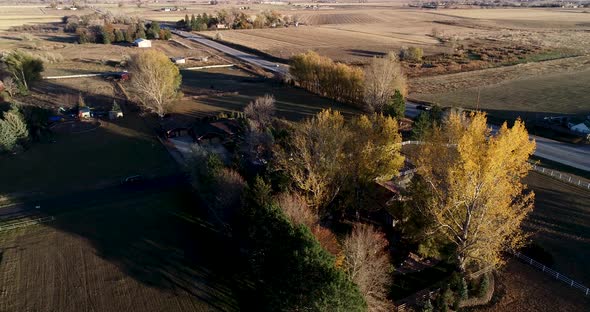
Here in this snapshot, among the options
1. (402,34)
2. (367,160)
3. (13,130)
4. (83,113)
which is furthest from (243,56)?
(367,160)

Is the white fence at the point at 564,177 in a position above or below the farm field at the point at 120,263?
above

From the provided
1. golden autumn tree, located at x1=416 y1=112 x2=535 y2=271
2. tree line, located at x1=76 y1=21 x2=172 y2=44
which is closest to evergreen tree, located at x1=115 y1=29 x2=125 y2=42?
tree line, located at x1=76 y1=21 x2=172 y2=44

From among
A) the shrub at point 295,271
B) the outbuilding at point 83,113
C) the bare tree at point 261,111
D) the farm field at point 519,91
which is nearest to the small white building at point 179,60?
the outbuilding at point 83,113

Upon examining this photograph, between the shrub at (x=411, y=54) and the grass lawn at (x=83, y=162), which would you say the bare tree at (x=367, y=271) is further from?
the shrub at (x=411, y=54)

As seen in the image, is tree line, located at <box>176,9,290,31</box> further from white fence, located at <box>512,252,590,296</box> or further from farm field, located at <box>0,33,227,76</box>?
white fence, located at <box>512,252,590,296</box>

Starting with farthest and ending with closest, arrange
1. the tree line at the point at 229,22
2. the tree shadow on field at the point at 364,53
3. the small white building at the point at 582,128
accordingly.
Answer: the tree line at the point at 229,22 → the tree shadow on field at the point at 364,53 → the small white building at the point at 582,128

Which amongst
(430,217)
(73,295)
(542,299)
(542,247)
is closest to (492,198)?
(430,217)

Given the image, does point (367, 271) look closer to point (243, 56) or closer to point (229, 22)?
point (243, 56)
